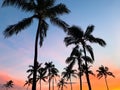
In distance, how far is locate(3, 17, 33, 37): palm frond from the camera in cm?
2353

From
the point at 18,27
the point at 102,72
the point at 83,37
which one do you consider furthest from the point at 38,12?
the point at 102,72

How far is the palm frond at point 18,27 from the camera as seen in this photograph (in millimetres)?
23531

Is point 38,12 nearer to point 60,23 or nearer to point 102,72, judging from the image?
point 60,23

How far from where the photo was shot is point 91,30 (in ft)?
120

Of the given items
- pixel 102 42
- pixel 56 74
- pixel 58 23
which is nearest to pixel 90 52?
pixel 102 42

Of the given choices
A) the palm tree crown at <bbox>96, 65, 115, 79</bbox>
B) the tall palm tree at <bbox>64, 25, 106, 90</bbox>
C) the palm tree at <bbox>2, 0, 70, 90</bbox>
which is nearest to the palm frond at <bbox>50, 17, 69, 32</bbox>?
the palm tree at <bbox>2, 0, 70, 90</bbox>

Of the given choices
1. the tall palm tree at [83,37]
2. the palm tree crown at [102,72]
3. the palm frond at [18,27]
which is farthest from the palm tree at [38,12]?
the palm tree crown at [102,72]

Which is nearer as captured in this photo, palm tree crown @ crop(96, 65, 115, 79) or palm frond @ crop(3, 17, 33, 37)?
palm frond @ crop(3, 17, 33, 37)

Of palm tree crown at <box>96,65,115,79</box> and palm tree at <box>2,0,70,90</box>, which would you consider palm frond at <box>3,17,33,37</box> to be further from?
palm tree crown at <box>96,65,115,79</box>

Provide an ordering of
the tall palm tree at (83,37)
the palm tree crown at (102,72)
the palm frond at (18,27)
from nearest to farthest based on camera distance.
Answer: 1. the palm frond at (18,27)
2. the tall palm tree at (83,37)
3. the palm tree crown at (102,72)

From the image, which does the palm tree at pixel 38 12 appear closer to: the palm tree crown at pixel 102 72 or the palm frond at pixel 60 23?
the palm frond at pixel 60 23

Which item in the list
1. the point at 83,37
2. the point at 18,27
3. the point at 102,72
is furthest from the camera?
the point at 102,72

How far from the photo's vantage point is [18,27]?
78.0ft

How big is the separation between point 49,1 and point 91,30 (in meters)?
14.1
